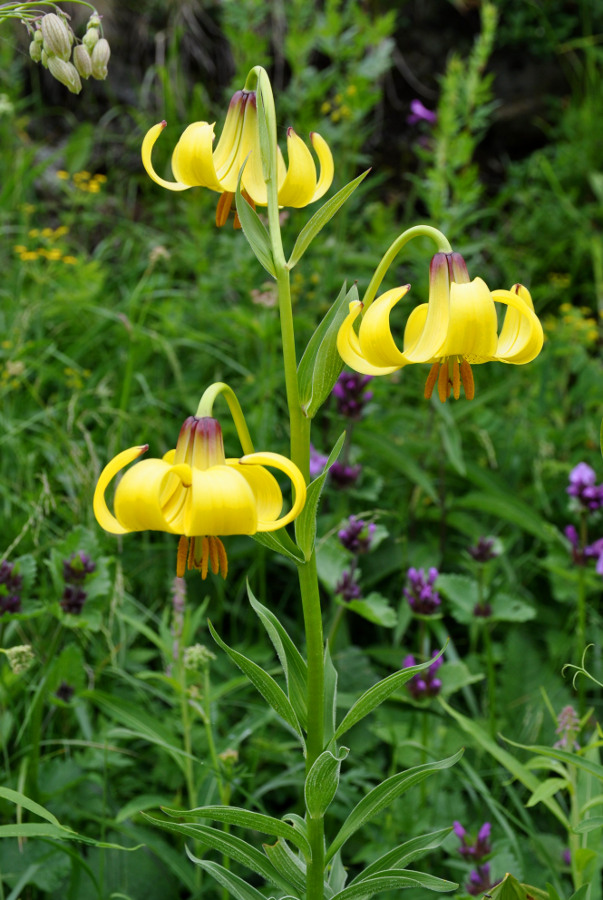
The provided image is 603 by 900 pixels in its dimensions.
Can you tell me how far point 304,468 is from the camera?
0.99 m

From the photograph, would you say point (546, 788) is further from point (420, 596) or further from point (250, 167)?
point (250, 167)

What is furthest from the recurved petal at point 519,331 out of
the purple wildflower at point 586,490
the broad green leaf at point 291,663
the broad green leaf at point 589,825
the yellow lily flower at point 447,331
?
the purple wildflower at point 586,490

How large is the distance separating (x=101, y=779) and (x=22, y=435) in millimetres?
1094

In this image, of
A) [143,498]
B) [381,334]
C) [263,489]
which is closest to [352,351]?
[381,334]

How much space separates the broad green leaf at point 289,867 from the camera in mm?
1052

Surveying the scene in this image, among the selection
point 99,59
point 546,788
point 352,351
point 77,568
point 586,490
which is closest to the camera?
point 352,351

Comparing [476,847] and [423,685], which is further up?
[423,685]

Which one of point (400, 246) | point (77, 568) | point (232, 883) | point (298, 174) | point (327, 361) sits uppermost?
point (298, 174)

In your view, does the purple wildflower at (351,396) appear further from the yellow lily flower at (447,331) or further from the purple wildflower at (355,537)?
the yellow lily flower at (447,331)

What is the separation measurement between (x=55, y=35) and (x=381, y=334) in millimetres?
629

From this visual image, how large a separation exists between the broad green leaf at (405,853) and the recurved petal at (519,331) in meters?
0.62

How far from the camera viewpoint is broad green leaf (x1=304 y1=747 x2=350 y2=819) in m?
0.95

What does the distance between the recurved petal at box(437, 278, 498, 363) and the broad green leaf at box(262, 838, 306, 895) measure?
2.27 feet

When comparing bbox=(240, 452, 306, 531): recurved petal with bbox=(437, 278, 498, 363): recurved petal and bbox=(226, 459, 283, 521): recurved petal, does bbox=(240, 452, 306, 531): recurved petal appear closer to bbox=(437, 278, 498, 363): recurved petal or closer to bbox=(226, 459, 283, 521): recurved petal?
bbox=(226, 459, 283, 521): recurved petal
